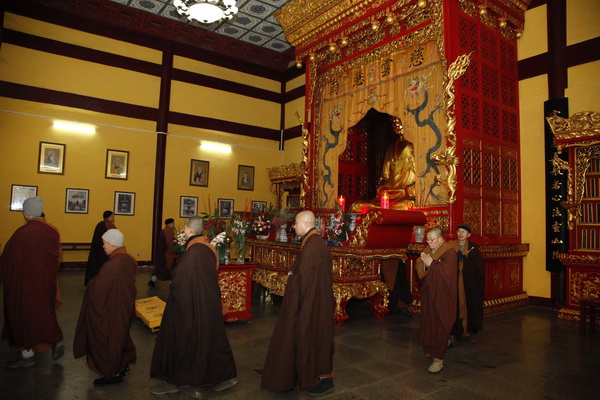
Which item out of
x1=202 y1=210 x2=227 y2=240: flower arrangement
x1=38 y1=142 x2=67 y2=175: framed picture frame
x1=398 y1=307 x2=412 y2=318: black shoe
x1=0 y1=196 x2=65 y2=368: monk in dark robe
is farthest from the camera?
x1=38 y1=142 x2=67 y2=175: framed picture frame

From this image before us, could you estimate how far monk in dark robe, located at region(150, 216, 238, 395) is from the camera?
9.28 feet

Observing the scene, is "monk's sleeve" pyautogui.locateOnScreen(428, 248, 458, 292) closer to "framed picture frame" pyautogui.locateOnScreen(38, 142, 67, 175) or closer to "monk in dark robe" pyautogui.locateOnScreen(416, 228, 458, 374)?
"monk in dark robe" pyautogui.locateOnScreen(416, 228, 458, 374)

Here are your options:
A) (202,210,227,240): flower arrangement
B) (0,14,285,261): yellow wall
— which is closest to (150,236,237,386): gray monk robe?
(202,210,227,240): flower arrangement

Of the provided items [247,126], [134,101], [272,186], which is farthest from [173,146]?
[272,186]

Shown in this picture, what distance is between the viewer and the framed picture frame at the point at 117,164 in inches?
367

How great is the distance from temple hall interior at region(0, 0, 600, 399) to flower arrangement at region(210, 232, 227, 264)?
0.06 meters

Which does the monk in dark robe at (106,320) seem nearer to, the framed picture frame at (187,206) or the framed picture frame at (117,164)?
the framed picture frame at (117,164)

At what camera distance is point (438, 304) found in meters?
3.45

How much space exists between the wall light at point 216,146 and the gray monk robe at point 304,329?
27.4 ft

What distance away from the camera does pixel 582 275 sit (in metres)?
5.30

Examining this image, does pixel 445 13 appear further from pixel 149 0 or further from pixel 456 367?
pixel 149 0

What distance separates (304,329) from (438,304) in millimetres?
1356

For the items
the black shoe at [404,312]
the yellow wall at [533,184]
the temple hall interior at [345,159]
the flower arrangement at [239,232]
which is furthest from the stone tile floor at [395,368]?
the yellow wall at [533,184]

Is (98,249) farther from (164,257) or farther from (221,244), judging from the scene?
(221,244)
